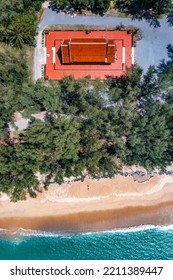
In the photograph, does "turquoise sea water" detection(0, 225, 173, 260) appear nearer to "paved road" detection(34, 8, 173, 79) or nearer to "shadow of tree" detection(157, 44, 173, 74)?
"shadow of tree" detection(157, 44, 173, 74)

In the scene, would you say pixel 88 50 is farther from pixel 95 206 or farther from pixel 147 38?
pixel 95 206

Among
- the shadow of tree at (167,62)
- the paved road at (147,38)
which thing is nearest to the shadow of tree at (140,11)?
the paved road at (147,38)

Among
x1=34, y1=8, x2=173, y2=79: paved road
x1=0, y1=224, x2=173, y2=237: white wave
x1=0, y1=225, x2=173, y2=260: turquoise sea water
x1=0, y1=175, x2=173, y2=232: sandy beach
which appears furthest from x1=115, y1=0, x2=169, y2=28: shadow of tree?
x1=0, y1=225, x2=173, y2=260: turquoise sea water

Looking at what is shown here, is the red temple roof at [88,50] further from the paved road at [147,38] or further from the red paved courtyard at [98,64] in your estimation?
the paved road at [147,38]

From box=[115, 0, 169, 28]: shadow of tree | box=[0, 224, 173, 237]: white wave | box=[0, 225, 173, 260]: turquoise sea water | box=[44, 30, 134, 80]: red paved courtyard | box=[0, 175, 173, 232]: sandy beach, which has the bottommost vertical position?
box=[0, 225, 173, 260]: turquoise sea water

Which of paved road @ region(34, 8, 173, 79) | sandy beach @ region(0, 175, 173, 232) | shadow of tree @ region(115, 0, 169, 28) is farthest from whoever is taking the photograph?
sandy beach @ region(0, 175, 173, 232)

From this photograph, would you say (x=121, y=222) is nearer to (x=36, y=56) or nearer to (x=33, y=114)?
(x=33, y=114)
